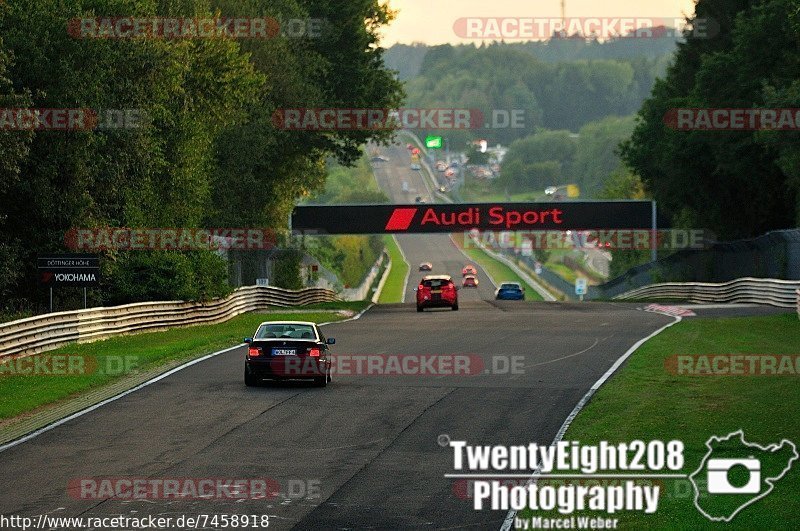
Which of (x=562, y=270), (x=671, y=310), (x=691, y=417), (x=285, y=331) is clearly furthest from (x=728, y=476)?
(x=562, y=270)

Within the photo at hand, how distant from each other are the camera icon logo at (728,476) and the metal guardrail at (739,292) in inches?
999

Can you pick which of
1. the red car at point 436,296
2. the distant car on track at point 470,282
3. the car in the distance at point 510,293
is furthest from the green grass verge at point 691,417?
the distant car on track at point 470,282

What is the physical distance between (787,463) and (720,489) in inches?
68.4

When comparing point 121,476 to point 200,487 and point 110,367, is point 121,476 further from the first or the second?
point 110,367

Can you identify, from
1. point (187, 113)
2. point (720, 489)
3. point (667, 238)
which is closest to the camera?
point (720, 489)

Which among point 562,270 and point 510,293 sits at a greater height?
point 510,293

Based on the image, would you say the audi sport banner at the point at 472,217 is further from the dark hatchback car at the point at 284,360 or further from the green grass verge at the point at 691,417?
the dark hatchback car at the point at 284,360

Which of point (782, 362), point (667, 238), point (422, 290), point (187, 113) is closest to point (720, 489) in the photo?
point (782, 362)

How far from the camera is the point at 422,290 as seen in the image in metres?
53.0

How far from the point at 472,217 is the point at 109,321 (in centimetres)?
4078

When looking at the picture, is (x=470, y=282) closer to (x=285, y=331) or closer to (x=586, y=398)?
(x=285, y=331)

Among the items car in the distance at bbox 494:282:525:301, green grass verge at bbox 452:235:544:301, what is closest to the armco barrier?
car in the distance at bbox 494:282:525:301

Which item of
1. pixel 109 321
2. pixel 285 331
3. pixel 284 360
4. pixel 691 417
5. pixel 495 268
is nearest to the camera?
pixel 691 417

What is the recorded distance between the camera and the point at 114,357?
28.6 metres
